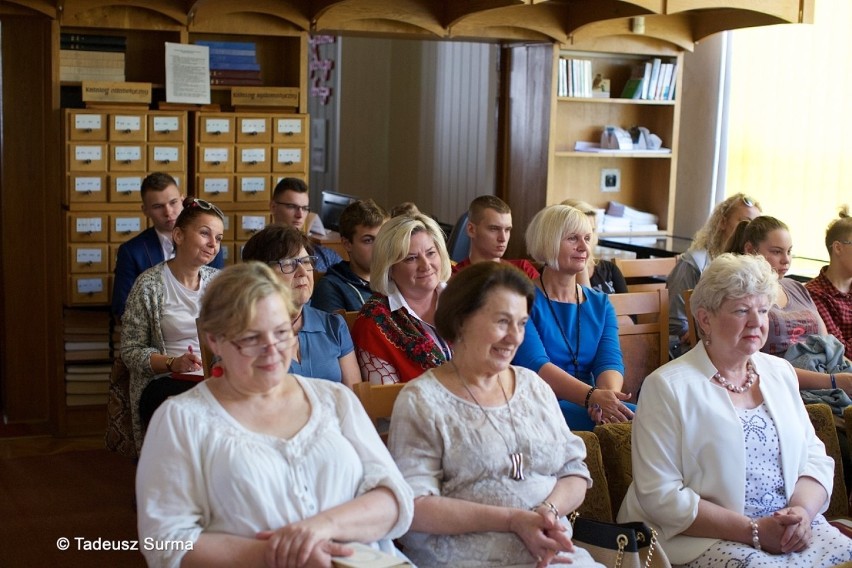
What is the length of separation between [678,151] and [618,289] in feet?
9.67

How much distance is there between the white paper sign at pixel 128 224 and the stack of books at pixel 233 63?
0.87m

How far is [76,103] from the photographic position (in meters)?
5.58

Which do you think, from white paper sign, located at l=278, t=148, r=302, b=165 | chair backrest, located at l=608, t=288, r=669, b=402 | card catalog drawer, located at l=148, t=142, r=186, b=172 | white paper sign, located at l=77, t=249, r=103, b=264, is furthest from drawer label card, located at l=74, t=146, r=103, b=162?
chair backrest, located at l=608, t=288, r=669, b=402

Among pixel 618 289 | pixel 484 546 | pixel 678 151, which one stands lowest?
pixel 484 546

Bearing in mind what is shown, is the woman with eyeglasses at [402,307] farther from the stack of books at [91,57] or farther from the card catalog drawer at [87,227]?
the stack of books at [91,57]

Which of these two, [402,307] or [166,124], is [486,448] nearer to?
[402,307]

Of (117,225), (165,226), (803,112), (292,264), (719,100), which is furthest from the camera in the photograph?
(719,100)

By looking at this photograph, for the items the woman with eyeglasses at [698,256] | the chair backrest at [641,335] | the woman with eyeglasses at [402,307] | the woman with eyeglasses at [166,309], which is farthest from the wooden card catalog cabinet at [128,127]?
the woman with eyeglasses at [698,256]

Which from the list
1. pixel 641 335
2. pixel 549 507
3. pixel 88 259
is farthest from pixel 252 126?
pixel 549 507

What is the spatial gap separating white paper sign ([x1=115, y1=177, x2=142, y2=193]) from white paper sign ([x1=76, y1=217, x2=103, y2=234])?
0.63ft

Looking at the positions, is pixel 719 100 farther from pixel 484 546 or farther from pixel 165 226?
pixel 484 546

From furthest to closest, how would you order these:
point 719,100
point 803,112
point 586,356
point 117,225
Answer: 1. point 719,100
2. point 803,112
3. point 117,225
4. point 586,356

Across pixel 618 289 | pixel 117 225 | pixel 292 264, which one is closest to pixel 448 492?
pixel 292 264

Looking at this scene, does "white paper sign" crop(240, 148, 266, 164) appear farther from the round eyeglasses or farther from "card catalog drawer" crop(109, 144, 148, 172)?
the round eyeglasses
